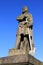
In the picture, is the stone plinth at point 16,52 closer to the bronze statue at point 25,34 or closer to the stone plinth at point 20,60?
the stone plinth at point 20,60

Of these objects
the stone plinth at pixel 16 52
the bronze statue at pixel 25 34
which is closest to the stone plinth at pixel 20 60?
the stone plinth at pixel 16 52

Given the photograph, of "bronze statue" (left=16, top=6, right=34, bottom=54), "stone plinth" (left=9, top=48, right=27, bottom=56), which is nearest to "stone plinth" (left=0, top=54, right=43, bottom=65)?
"stone plinth" (left=9, top=48, right=27, bottom=56)

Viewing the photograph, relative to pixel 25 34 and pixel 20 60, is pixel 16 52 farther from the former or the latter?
pixel 25 34

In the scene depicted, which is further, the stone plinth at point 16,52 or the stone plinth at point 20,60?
the stone plinth at point 16,52

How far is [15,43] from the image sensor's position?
30.0 feet

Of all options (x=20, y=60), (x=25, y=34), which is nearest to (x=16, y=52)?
(x=20, y=60)

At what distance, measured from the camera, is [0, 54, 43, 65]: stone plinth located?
24.5 feet

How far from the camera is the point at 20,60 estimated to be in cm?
763

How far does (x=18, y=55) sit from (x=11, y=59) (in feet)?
1.52

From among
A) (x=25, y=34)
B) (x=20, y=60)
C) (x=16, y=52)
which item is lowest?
(x=20, y=60)

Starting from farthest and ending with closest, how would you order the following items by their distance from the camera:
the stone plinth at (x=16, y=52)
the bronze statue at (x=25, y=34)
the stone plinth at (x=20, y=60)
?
the bronze statue at (x=25, y=34) → the stone plinth at (x=16, y=52) → the stone plinth at (x=20, y=60)

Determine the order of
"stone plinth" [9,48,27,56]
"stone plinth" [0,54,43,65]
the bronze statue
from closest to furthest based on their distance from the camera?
1. "stone plinth" [0,54,43,65]
2. "stone plinth" [9,48,27,56]
3. the bronze statue

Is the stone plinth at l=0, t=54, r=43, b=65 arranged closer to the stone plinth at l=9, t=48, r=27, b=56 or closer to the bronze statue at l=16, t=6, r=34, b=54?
the stone plinth at l=9, t=48, r=27, b=56

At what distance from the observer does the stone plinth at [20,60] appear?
7465 mm
